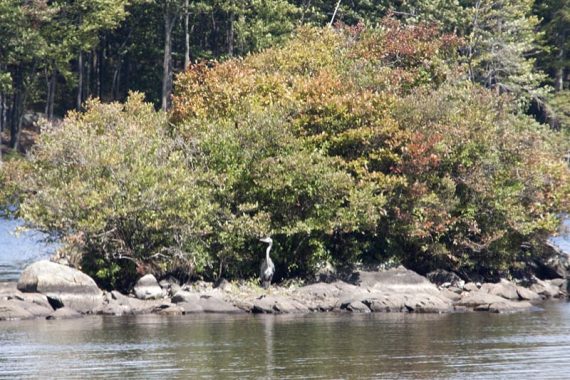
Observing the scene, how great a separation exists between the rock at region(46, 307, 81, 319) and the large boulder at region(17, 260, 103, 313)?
219 mm

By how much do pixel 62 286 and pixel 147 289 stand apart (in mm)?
2686

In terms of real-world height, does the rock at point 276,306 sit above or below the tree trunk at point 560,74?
below

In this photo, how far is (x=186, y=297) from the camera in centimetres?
3847

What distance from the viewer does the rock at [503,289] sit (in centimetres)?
4184

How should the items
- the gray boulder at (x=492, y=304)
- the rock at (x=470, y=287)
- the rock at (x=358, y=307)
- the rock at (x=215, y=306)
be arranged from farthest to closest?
1. the rock at (x=470, y=287)
2. the gray boulder at (x=492, y=304)
3. the rock at (x=358, y=307)
4. the rock at (x=215, y=306)

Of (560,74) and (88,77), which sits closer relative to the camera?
(88,77)

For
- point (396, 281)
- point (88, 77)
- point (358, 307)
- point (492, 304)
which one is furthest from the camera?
point (88, 77)

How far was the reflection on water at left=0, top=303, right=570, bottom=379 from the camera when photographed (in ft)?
92.4

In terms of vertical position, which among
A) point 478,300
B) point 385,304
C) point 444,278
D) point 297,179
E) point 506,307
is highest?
point 297,179

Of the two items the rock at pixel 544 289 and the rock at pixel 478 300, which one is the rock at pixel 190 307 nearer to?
the rock at pixel 478 300

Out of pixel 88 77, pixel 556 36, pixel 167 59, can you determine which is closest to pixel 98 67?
pixel 88 77

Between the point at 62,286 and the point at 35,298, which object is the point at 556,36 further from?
the point at 35,298

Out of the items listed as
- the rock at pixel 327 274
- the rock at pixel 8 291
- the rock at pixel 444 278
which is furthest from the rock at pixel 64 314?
the rock at pixel 444 278

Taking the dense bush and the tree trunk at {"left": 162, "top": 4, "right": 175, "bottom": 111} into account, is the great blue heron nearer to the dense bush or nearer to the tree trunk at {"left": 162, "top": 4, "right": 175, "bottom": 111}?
the dense bush
